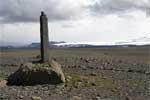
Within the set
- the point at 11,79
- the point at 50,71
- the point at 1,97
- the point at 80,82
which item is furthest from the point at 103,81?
the point at 1,97

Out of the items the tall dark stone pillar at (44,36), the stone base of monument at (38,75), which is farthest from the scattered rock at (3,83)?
the tall dark stone pillar at (44,36)

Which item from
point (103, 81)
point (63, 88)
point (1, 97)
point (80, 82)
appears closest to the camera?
point (1, 97)

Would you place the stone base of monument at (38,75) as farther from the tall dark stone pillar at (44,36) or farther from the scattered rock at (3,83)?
the tall dark stone pillar at (44,36)

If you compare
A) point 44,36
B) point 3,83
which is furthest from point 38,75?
point 44,36

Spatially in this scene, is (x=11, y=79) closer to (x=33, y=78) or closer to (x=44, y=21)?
(x=33, y=78)

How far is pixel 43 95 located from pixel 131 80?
826 cm

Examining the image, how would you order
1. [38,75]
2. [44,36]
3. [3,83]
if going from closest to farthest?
1. [3,83]
2. [38,75]
3. [44,36]

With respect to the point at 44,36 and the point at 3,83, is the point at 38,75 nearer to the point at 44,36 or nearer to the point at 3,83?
the point at 3,83

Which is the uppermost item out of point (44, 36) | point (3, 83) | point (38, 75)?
point (44, 36)

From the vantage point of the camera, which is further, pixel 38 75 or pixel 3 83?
pixel 38 75

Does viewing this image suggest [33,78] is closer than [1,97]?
No

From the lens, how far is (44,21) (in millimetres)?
24312

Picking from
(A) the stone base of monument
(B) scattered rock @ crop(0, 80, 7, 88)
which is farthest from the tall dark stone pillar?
(B) scattered rock @ crop(0, 80, 7, 88)

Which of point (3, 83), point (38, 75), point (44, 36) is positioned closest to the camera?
point (3, 83)
